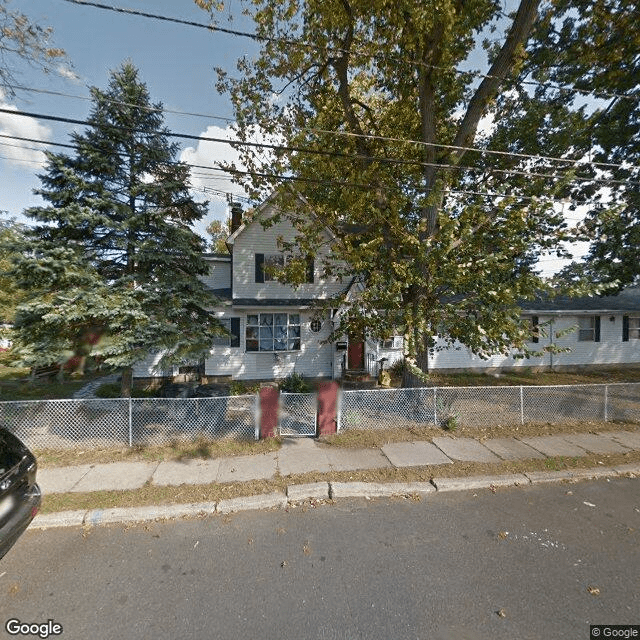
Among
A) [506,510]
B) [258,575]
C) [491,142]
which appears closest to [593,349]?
[491,142]

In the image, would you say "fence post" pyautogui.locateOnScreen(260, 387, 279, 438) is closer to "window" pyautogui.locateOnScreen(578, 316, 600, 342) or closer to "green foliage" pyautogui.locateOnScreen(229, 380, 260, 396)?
"green foliage" pyautogui.locateOnScreen(229, 380, 260, 396)

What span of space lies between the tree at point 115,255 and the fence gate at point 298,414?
2.39 m

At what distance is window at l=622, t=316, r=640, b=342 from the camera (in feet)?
51.9

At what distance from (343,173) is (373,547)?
8.30 metres

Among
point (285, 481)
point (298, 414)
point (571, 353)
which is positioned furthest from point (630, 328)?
point (285, 481)

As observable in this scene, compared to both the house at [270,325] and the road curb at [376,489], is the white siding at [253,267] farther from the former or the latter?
the road curb at [376,489]

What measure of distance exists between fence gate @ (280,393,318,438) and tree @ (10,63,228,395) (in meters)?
2.39

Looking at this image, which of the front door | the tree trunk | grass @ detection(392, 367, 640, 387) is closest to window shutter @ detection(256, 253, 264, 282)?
the front door

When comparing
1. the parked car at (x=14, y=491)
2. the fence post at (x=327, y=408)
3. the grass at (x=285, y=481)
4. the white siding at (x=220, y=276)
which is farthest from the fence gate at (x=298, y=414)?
the white siding at (x=220, y=276)

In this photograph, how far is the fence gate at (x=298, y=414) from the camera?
6.78 meters

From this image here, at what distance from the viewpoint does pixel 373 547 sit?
356cm

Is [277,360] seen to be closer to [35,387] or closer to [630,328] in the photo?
[35,387]

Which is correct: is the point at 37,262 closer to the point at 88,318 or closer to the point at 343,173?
the point at 88,318

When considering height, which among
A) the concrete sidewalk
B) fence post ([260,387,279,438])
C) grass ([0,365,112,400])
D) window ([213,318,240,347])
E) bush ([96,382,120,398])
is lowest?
the concrete sidewalk
